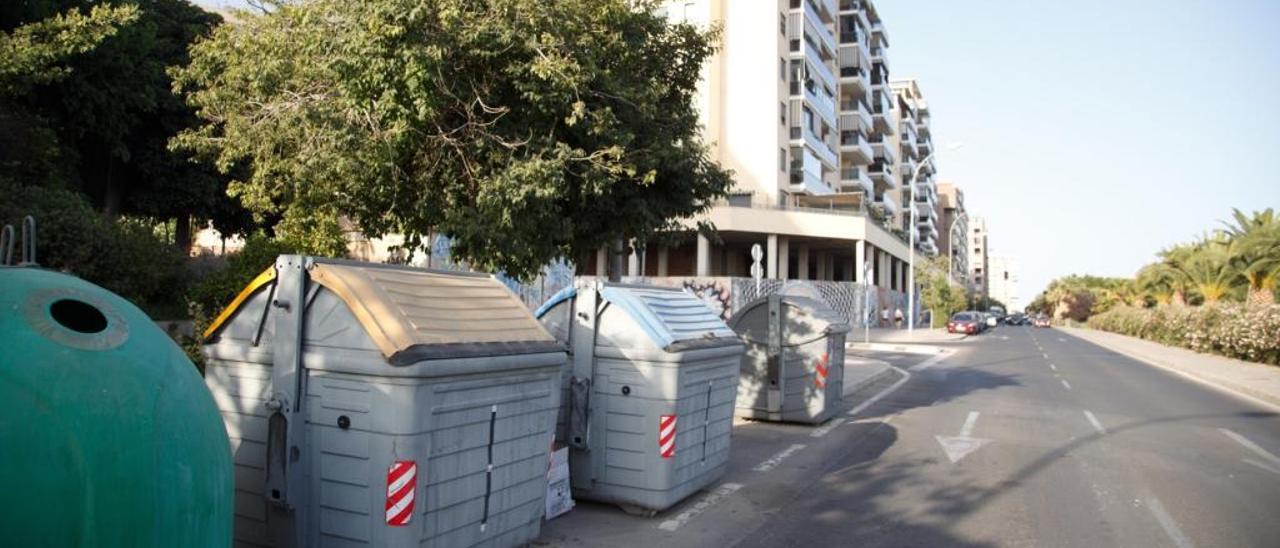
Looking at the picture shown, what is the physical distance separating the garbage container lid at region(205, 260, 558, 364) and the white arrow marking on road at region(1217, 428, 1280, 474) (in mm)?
8823

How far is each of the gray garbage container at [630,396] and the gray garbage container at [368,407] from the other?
1545mm

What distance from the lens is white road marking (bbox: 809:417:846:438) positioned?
10969 millimetres

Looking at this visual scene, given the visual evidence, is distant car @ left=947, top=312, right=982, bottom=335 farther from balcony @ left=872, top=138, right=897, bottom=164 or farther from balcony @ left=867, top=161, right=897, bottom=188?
balcony @ left=867, top=161, right=897, bottom=188

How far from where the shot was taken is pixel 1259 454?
1010cm

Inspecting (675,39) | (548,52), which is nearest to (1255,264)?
(675,39)

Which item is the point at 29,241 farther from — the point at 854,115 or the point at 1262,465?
the point at 854,115

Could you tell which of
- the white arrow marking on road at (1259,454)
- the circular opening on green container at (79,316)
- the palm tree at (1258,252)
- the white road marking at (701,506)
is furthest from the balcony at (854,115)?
the circular opening on green container at (79,316)

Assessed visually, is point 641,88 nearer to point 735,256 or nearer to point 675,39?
point 675,39

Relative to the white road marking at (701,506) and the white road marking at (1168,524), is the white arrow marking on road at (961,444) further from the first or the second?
the white road marking at (701,506)

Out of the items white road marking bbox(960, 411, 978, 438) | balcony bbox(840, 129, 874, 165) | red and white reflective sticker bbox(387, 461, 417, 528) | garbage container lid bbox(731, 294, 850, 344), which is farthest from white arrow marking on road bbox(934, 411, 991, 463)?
balcony bbox(840, 129, 874, 165)

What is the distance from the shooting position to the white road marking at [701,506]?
21.1ft

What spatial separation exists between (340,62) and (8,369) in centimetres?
576

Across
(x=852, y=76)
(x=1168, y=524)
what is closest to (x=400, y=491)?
(x=1168, y=524)

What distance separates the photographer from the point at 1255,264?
1256 inches
